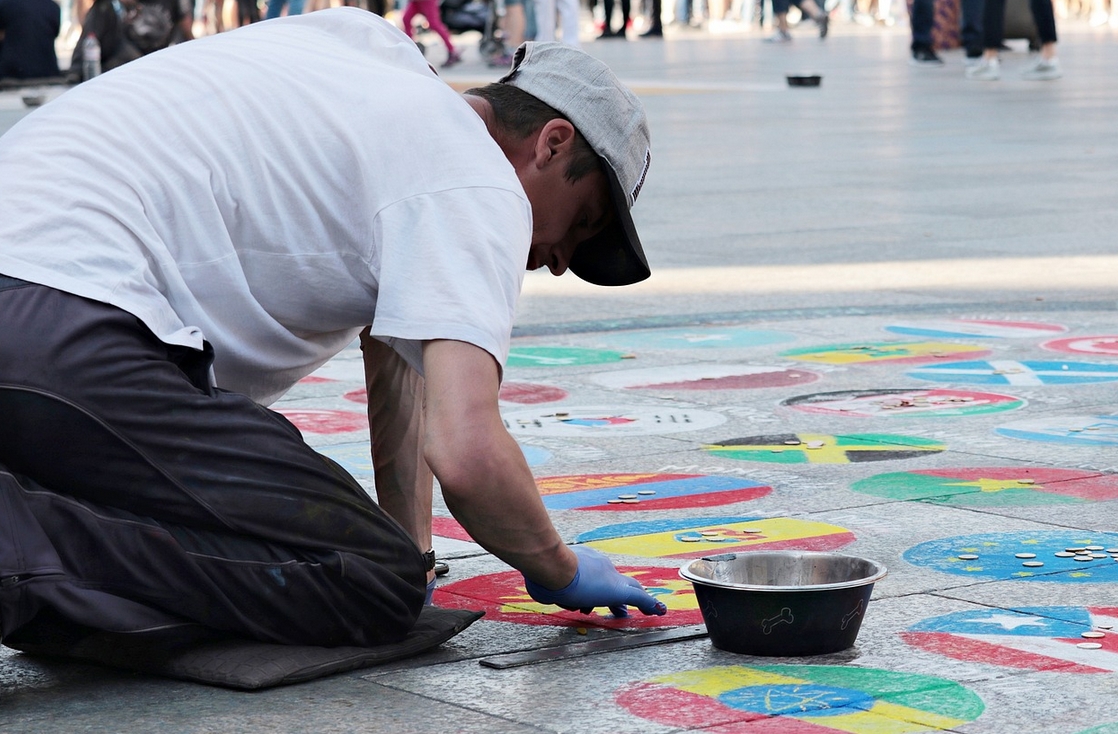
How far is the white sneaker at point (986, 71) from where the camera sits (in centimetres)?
1805

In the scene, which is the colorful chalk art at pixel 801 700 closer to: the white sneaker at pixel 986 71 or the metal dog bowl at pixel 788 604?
the metal dog bowl at pixel 788 604

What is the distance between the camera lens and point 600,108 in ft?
8.84

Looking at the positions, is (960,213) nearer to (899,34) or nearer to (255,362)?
(255,362)

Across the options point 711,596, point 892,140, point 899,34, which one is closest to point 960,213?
point 892,140

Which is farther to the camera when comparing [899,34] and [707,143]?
[899,34]

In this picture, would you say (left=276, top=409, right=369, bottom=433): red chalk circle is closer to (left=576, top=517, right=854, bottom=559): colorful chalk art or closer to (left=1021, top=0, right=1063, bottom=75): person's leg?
(left=576, top=517, right=854, bottom=559): colorful chalk art

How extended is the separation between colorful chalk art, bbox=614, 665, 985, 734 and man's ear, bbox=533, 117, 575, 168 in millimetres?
770

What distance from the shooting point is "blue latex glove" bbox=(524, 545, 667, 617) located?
9.05 ft

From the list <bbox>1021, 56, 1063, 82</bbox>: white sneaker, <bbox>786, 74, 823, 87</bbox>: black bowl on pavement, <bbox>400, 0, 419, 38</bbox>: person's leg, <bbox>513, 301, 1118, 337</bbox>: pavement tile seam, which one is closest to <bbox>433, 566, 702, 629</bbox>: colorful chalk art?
<bbox>513, 301, 1118, 337</bbox>: pavement tile seam

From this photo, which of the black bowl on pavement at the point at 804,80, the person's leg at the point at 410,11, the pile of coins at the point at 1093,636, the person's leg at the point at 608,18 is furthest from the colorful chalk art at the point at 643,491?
the person's leg at the point at 608,18

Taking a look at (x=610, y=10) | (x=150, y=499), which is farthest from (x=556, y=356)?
(x=610, y=10)

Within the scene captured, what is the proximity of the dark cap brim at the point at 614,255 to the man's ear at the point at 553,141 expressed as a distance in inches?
3.9

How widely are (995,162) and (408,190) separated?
887 cm

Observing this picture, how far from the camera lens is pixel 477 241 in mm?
2461
